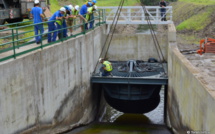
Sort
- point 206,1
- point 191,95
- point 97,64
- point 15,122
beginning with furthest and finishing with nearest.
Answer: point 206,1 → point 97,64 → point 191,95 → point 15,122

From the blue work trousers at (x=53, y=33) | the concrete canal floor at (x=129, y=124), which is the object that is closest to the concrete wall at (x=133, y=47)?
the concrete canal floor at (x=129, y=124)

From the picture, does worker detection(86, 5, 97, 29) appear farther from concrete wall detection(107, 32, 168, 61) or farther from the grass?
the grass

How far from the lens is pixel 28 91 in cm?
1034

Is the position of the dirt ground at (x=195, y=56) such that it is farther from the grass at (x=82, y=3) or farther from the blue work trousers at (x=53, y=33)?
the grass at (x=82, y=3)

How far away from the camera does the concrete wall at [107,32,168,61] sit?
20.1 metres

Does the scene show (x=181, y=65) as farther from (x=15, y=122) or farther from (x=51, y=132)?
(x=15, y=122)

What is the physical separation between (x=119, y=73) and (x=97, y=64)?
5.80 feet

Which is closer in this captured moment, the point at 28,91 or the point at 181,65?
the point at 28,91

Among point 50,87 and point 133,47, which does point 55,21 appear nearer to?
point 50,87

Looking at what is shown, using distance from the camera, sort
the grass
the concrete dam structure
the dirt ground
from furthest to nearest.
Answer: the grass < the dirt ground < the concrete dam structure

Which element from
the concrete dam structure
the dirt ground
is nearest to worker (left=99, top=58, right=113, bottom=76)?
the concrete dam structure

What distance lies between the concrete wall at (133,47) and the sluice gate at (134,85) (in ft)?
5.70

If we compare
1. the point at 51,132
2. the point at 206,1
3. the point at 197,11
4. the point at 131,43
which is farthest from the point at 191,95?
the point at 206,1

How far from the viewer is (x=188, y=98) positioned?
11539mm
